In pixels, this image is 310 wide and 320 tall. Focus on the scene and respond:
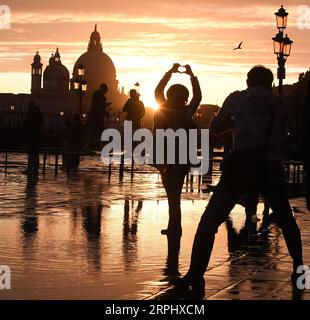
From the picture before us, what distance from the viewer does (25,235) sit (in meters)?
12.8

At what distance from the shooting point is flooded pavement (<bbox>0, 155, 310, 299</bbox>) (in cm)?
888

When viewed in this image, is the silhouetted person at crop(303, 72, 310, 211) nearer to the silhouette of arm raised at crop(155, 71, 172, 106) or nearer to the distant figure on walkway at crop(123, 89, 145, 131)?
the silhouette of arm raised at crop(155, 71, 172, 106)

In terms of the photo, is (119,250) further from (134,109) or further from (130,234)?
(134,109)

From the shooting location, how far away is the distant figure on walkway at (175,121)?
451 inches

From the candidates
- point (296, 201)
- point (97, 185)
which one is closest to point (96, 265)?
point (296, 201)

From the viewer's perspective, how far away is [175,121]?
11.5 meters

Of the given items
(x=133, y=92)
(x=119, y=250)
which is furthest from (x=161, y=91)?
(x=133, y=92)

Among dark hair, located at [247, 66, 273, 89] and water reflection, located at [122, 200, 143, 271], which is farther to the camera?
water reflection, located at [122, 200, 143, 271]

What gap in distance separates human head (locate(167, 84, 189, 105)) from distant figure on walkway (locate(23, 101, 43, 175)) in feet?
57.9

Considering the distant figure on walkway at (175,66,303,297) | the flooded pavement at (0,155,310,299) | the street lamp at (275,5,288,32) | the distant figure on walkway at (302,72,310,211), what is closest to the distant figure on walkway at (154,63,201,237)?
the flooded pavement at (0,155,310,299)

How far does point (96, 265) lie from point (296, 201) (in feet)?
32.7

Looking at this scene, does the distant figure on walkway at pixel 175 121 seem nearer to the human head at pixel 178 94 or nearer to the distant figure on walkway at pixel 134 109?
the human head at pixel 178 94

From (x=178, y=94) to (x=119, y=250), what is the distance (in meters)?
1.58
